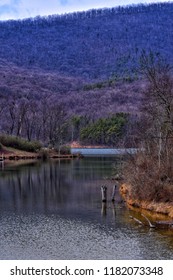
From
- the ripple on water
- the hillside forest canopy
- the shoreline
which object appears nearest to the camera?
the ripple on water

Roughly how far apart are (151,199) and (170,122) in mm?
4060

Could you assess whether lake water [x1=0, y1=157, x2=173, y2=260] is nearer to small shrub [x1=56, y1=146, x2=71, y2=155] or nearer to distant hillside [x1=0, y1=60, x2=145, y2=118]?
small shrub [x1=56, y1=146, x2=71, y2=155]

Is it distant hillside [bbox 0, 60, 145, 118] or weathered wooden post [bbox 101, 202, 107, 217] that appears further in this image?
distant hillside [bbox 0, 60, 145, 118]

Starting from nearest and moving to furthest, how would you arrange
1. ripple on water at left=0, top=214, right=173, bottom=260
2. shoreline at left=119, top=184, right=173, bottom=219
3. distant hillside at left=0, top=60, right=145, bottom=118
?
ripple on water at left=0, top=214, right=173, bottom=260 < shoreline at left=119, top=184, right=173, bottom=219 < distant hillside at left=0, top=60, right=145, bottom=118

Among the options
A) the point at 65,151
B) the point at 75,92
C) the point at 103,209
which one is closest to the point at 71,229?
the point at 103,209

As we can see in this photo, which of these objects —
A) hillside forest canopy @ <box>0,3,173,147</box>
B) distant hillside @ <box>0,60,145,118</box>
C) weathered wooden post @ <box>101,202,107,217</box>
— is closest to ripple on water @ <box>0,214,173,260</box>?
weathered wooden post @ <box>101,202,107,217</box>

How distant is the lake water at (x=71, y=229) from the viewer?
18641 mm

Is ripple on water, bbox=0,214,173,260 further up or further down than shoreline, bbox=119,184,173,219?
further down

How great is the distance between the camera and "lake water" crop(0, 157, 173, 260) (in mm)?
18641

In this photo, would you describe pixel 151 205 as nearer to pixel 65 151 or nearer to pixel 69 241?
pixel 69 241

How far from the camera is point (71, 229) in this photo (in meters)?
22.6

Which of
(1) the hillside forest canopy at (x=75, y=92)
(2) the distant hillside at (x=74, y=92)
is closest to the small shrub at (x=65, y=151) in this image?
(1) the hillside forest canopy at (x=75, y=92)

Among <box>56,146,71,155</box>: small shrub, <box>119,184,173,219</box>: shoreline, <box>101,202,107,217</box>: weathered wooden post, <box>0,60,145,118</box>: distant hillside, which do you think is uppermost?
<box>0,60,145,118</box>: distant hillside

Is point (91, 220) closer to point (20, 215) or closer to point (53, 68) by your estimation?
point (20, 215)
